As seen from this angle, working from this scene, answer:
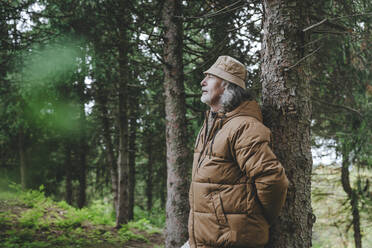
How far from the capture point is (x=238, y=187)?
2.22 m

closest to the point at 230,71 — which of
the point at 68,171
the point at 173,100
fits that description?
the point at 173,100

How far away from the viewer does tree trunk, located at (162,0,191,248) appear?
5.06m

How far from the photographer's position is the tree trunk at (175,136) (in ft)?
16.6

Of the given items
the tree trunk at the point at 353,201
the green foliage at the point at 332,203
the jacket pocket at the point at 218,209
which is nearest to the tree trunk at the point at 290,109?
the jacket pocket at the point at 218,209

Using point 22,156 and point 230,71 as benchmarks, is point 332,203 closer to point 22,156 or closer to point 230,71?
point 230,71

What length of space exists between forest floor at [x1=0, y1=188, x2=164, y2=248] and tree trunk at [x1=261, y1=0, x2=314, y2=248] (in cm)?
620

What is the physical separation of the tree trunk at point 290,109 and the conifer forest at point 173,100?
1 centimetres

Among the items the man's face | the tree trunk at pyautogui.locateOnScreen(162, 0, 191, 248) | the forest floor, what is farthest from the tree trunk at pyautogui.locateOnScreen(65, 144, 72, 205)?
the man's face

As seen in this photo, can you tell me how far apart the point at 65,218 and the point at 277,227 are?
336 inches

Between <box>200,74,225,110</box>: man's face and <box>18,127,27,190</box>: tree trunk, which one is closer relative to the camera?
<box>200,74,225,110</box>: man's face

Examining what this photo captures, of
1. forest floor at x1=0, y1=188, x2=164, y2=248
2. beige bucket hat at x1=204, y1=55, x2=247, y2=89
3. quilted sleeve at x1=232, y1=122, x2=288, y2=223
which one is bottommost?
forest floor at x1=0, y1=188, x2=164, y2=248

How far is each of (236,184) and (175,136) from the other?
3023mm

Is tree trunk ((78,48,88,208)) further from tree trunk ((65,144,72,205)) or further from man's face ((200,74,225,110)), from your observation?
man's face ((200,74,225,110))

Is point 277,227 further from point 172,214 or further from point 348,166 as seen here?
point 348,166
